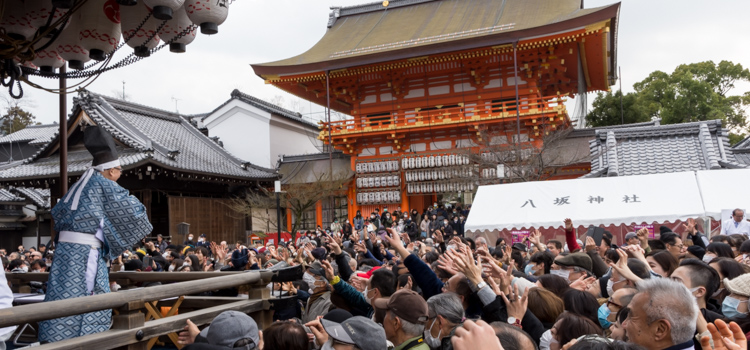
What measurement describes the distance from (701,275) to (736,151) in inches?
550

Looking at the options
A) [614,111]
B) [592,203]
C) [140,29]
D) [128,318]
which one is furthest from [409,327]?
[614,111]

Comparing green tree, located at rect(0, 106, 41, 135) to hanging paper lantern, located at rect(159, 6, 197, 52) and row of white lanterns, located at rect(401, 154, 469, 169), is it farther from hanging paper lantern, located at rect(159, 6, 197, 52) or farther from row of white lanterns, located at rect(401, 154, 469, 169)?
hanging paper lantern, located at rect(159, 6, 197, 52)

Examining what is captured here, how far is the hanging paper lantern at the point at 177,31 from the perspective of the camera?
4.74 m

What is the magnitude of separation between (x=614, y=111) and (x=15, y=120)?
128 feet

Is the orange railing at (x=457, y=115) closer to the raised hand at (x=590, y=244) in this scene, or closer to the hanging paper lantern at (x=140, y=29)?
the raised hand at (x=590, y=244)

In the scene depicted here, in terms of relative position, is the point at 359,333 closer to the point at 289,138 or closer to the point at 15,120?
the point at 289,138

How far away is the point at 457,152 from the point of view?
66.5ft

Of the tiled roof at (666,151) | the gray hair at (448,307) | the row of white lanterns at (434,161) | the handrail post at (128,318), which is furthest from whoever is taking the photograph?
the row of white lanterns at (434,161)

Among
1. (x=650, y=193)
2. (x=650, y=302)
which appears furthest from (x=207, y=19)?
(x=650, y=193)

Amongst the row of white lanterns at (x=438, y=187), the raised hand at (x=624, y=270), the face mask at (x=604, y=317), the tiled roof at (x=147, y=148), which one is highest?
the tiled roof at (x=147, y=148)

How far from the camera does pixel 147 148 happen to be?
18.3 meters

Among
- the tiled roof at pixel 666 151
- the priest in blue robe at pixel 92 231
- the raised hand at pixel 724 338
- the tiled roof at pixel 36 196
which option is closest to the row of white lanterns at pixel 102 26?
the priest in blue robe at pixel 92 231

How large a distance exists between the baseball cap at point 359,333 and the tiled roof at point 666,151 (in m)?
11.1

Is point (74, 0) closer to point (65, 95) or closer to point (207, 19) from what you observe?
point (207, 19)
